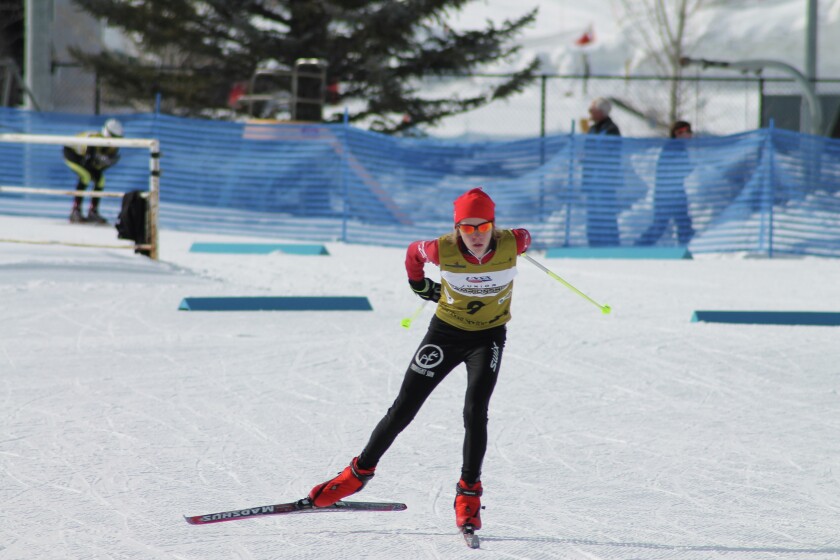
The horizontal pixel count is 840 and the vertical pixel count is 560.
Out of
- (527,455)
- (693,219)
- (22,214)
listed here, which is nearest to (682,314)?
(527,455)

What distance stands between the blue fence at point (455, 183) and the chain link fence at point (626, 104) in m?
1.22

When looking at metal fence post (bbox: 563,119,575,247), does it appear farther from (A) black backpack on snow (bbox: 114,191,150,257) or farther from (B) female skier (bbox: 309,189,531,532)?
(B) female skier (bbox: 309,189,531,532)

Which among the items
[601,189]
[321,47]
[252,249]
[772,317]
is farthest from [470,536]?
[321,47]

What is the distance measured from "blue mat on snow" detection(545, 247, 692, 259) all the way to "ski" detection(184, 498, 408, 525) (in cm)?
1022

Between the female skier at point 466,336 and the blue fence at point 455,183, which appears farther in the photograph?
the blue fence at point 455,183

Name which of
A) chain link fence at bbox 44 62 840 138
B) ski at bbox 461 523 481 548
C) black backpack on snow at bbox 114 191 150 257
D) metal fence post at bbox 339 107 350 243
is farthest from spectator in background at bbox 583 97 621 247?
ski at bbox 461 523 481 548

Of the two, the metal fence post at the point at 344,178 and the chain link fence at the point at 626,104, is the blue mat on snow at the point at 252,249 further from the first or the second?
the chain link fence at the point at 626,104

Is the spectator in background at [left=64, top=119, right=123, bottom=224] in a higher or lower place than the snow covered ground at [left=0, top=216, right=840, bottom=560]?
higher

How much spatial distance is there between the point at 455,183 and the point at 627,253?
10.4 ft

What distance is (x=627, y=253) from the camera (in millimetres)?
14719

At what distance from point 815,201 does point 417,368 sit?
12275 millimetres

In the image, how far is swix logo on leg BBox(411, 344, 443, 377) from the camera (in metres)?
4.64

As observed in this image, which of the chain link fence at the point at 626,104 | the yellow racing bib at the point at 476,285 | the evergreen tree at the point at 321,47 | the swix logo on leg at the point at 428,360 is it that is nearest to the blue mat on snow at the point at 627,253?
the chain link fence at the point at 626,104

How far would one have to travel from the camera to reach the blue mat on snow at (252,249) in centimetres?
1438
